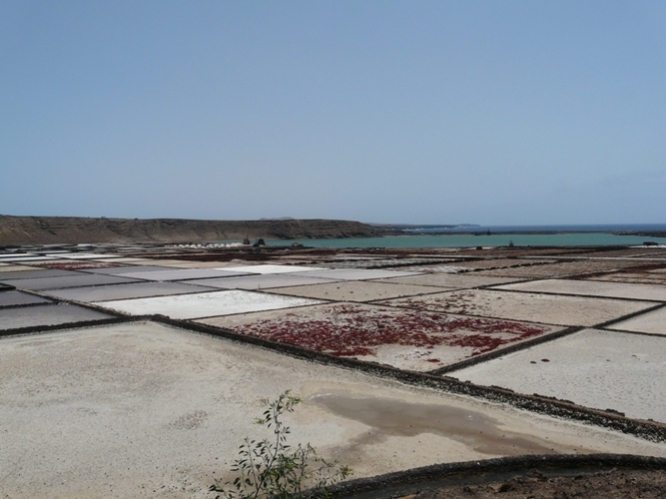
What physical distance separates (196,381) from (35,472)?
242cm

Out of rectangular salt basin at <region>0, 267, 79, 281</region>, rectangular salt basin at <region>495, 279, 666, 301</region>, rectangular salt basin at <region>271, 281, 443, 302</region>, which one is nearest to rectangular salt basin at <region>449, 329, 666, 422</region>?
rectangular salt basin at <region>495, 279, 666, 301</region>

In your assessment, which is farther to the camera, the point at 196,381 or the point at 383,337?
the point at 383,337

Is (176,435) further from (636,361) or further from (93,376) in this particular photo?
(636,361)

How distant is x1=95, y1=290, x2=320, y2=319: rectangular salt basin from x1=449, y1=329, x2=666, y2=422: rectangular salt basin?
6.08m

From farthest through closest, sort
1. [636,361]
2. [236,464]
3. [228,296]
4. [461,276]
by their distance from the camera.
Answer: [461,276] → [228,296] → [636,361] → [236,464]

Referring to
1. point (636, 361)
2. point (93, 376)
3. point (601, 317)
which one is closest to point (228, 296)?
point (93, 376)

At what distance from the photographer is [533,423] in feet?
16.5

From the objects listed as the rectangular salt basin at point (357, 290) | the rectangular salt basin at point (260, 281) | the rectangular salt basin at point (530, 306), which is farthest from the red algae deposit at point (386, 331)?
the rectangular salt basin at point (260, 281)

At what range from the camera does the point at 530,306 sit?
11805 millimetres

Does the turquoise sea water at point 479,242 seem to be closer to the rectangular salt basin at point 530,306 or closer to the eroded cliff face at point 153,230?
the eroded cliff face at point 153,230

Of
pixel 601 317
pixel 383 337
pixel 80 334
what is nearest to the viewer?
pixel 383 337

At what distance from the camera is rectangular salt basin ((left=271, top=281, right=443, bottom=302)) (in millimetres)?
13771

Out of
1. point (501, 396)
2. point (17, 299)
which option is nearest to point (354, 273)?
point (17, 299)

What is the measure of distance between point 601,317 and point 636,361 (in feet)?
11.3
